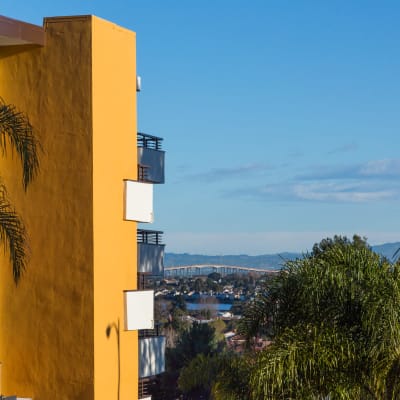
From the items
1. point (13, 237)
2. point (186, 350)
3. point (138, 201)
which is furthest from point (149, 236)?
point (186, 350)

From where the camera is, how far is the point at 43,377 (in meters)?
14.1

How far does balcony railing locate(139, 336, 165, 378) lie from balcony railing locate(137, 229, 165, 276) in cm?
266

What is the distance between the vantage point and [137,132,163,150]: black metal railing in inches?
1017

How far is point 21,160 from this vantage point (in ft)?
47.2

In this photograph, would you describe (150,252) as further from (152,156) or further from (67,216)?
(67,216)

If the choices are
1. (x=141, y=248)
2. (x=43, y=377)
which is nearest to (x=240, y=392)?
(x=43, y=377)

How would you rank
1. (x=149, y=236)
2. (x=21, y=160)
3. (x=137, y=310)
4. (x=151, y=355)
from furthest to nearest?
(x=149, y=236), (x=151, y=355), (x=137, y=310), (x=21, y=160)

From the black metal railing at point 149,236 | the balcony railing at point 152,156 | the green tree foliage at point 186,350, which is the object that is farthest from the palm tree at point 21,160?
the green tree foliage at point 186,350

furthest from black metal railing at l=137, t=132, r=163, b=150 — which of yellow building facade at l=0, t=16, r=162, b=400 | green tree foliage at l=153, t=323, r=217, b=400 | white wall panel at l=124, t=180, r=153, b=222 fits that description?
green tree foliage at l=153, t=323, r=217, b=400

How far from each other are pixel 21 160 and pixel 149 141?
11971 millimetres

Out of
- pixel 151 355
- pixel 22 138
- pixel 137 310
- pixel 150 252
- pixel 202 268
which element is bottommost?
pixel 151 355

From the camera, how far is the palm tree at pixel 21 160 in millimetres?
12672

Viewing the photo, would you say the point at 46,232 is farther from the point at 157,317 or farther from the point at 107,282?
the point at 157,317

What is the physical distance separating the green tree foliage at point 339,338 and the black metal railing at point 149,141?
12.4 metres
